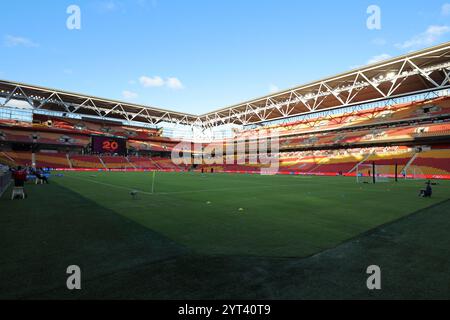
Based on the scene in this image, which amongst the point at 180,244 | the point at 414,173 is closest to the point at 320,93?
the point at 414,173

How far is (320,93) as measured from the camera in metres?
47.9

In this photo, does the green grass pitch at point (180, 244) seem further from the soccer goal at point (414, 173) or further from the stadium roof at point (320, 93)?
the stadium roof at point (320, 93)

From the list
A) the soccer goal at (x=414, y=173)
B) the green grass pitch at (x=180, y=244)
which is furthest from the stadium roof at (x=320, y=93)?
the green grass pitch at (x=180, y=244)

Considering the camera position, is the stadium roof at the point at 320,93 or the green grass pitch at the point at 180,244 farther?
the stadium roof at the point at 320,93

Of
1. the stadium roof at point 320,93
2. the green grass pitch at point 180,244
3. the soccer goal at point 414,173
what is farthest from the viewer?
the stadium roof at point 320,93

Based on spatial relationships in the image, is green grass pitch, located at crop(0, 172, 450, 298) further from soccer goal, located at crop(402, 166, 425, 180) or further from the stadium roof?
the stadium roof

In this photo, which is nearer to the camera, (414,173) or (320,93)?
(414,173)

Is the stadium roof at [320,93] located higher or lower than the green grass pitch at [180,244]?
higher

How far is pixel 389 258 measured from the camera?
469cm

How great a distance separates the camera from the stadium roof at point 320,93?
36.6 meters

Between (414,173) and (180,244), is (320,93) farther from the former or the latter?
(180,244)

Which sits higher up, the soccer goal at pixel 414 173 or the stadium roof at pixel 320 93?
the stadium roof at pixel 320 93

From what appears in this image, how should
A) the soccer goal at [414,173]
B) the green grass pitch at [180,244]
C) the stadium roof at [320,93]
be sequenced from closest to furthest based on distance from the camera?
the green grass pitch at [180,244] → the soccer goal at [414,173] → the stadium roof at [320,93]

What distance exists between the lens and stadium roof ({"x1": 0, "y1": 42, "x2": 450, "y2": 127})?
36.6 m
